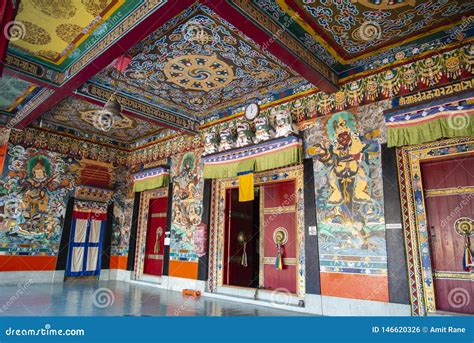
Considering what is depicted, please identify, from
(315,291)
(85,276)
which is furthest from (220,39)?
(85,276)

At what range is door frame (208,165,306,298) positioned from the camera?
5.61 m

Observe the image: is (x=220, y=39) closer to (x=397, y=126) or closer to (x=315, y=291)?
(x=397, y=126)

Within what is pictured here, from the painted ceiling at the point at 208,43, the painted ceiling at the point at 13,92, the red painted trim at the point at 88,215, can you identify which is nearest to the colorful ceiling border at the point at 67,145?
the painted ceiling at the point at 13,92

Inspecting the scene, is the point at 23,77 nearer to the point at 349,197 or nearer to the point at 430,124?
the point at 349,197

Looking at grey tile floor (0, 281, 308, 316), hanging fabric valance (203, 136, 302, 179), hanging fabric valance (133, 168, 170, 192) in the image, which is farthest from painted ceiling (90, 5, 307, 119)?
grey tile floor (0, 281, 308, 316)

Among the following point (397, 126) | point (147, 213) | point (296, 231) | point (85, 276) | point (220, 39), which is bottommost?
point (85, 276)

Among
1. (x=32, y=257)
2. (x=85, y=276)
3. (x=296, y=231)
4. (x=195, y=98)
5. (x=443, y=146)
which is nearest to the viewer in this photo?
(x=443, y=146)

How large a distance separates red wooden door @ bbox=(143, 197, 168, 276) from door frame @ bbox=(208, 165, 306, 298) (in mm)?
2017

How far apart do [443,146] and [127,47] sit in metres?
4.70

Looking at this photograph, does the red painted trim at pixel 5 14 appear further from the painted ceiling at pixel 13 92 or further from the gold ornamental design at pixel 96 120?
the gold ornamental design at pixel 96 120

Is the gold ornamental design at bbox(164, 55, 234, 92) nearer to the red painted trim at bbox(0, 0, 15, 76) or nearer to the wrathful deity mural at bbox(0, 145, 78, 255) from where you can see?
the red painted trim at bbox(0, 0, 15, 76)

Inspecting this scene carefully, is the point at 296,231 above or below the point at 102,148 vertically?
below

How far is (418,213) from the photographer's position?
4.48 meters

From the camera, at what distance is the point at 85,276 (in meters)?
8.67
